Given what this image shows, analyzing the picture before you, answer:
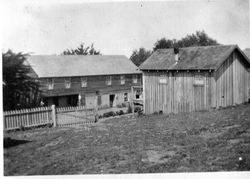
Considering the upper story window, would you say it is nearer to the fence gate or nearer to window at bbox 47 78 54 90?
window at bbox 47 78 54 90

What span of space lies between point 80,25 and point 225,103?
10184mm

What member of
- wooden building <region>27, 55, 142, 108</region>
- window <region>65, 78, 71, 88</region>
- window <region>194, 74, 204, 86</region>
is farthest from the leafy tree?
window <region>194, 74, 204, 86</region>

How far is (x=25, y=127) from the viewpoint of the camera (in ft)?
43.3

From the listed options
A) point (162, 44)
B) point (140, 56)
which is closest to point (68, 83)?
point (162, 44)

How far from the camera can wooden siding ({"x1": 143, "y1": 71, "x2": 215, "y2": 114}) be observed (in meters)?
17.3

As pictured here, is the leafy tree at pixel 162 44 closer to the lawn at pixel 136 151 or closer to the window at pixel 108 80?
the window at pixel 108 80

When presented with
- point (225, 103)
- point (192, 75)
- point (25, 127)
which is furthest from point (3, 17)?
point (225, 103)

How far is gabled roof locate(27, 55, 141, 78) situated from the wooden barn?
11325mm

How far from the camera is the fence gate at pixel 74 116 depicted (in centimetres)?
1459

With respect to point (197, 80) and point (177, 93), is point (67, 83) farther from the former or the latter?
point (197, 80)

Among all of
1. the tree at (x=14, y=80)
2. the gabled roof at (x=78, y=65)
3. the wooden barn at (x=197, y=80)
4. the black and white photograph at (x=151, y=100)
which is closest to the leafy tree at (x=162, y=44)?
the gabled roof at (x=78, y=65)

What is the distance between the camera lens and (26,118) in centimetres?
1330

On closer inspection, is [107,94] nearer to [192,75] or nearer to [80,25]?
[192,75]

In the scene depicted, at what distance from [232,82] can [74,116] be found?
9789 millimetres
